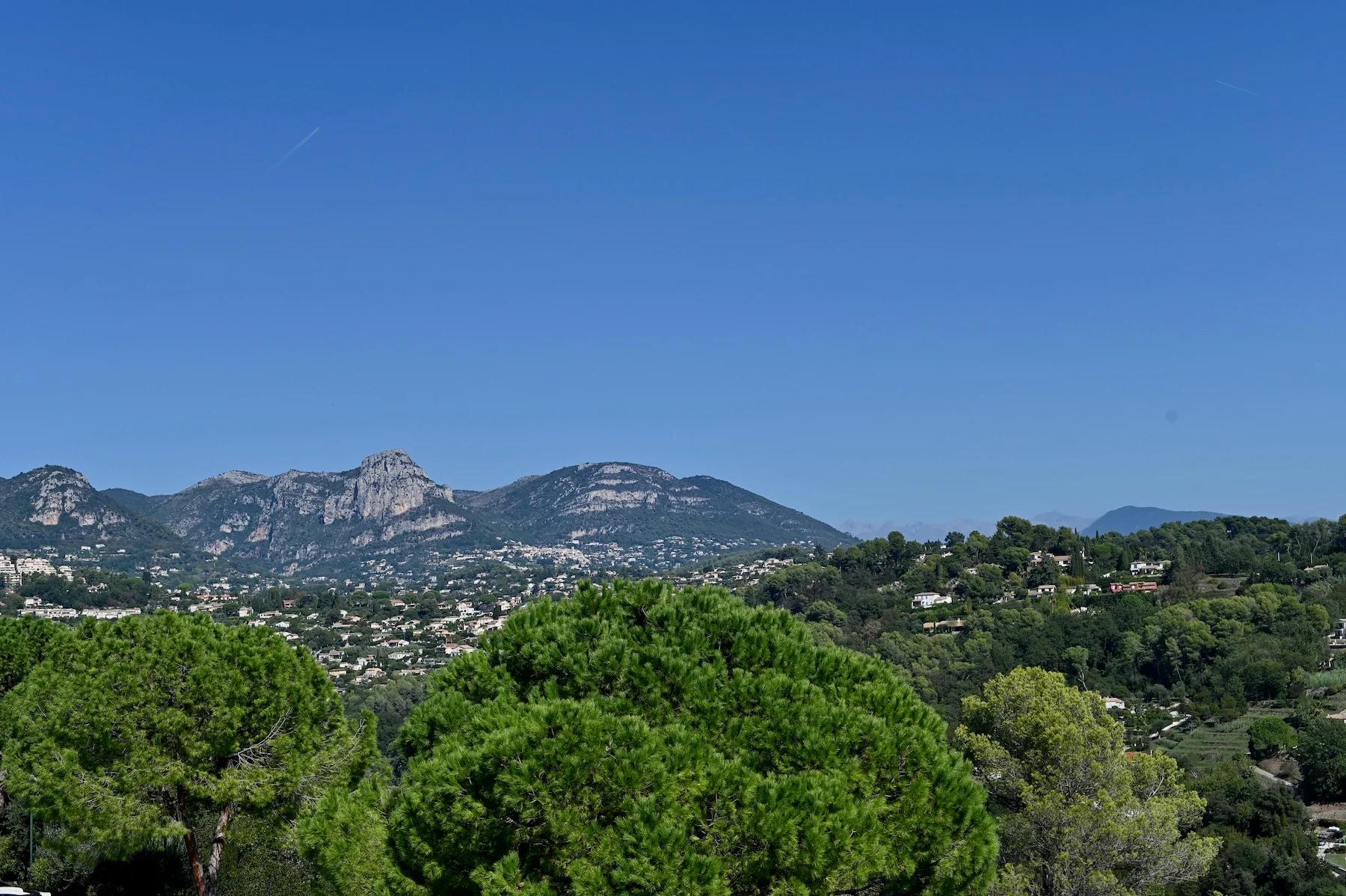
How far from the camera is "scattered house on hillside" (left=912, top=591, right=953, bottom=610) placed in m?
86.5

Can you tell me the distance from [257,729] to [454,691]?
205 inches

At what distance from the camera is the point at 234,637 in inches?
558

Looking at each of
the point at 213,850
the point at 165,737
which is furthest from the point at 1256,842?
the point at 165,737

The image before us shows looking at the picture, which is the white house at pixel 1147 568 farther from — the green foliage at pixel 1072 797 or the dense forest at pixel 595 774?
the green foliage at pixel 1072 797

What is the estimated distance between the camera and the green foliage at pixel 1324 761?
1439 inches

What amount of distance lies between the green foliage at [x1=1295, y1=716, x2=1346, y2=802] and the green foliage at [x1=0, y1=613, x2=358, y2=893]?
34.8 meters

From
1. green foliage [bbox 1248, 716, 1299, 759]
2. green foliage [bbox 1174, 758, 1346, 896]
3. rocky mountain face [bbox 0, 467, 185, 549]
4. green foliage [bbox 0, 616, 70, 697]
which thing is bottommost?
green foliage [bbox 1174, 758, 1346, 896]

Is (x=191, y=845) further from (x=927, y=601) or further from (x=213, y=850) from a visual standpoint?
(x=927, y=601)

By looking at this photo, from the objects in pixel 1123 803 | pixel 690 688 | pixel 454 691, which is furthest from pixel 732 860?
pixel 1123 803

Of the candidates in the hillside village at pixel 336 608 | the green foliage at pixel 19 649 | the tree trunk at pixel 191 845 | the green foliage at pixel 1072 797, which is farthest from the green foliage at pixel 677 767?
the hillside village at pixel 336 608

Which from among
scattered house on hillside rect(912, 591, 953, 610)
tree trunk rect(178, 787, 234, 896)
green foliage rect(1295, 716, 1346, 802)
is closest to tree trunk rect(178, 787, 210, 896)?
tree trunk rect(178, 787, 234, 896)

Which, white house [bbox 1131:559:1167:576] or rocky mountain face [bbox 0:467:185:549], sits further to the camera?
rocky mountain face [bbox 0:467:185:549]

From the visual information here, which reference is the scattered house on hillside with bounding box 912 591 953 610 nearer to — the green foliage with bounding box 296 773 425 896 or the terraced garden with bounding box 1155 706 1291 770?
the terraced garden with bounding box 1155 706 1291 770

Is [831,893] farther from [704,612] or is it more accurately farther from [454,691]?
[454,691]
